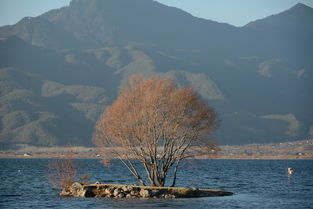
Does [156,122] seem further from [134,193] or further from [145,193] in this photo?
[134,193]

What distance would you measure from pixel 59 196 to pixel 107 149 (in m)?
7.98

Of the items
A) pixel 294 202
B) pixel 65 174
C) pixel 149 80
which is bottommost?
pixel 294 202

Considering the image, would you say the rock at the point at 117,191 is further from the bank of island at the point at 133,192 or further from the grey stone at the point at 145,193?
the grey stone at the point at 145,193

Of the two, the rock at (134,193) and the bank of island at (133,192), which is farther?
the rock at (134,193)

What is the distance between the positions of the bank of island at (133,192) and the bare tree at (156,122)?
3.36 meters

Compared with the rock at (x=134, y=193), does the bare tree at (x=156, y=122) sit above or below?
above

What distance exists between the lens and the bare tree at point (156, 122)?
67562mm

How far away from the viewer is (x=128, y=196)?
6675cm

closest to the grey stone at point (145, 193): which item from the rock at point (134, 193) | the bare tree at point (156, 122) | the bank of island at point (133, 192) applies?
the bank of island at point (133, 192)

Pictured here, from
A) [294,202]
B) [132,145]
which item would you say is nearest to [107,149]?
[132,145]

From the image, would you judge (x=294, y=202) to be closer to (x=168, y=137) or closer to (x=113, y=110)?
(x=168, y=137)

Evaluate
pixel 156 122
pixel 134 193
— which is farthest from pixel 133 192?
pixel 156 122

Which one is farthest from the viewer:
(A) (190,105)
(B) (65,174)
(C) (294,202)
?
(B) (65,174)

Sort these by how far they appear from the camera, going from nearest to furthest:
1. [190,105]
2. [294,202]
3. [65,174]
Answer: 1. [294,202]
2. [190,105]
3. [65,174]
